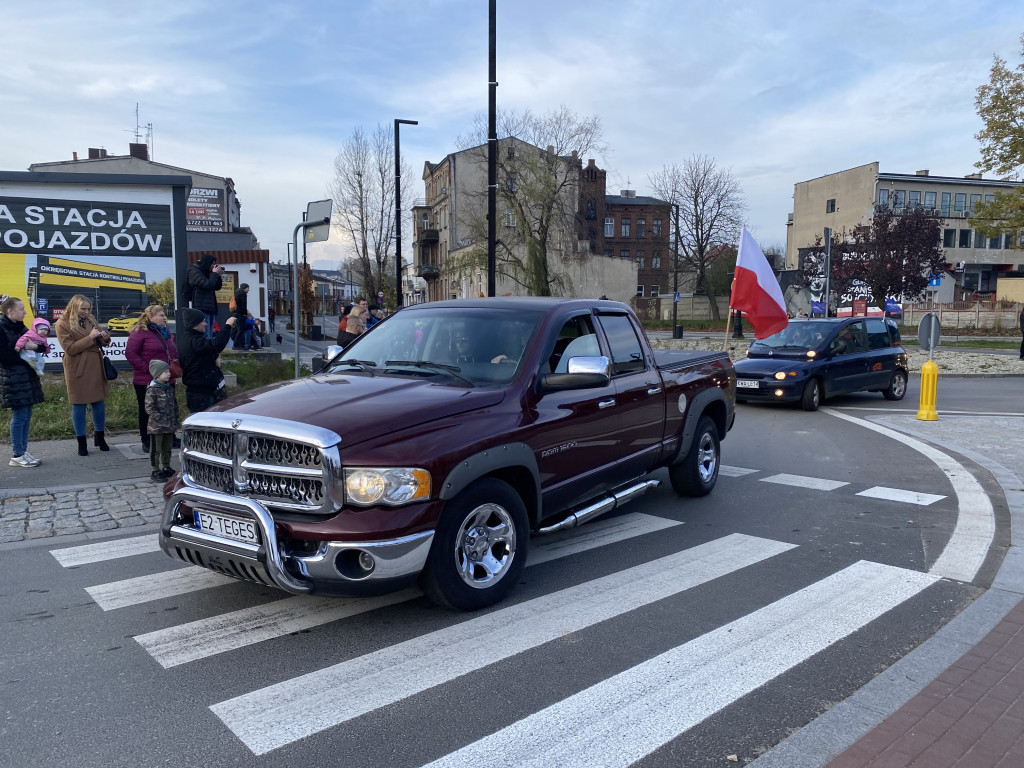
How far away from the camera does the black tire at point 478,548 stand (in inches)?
165

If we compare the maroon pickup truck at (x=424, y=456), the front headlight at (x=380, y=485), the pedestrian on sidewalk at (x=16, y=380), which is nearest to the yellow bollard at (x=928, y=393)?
the maroon pickup truck at (x=424, y=456)

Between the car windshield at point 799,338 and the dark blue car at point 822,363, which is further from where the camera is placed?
the car windshield at point 799,338

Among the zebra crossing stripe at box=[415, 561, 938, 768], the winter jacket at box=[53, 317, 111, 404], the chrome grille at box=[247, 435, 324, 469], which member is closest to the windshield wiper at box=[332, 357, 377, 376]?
the chrome grille at box=[247, 435, 324, 469]

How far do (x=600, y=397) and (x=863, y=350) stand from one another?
37.0 feet

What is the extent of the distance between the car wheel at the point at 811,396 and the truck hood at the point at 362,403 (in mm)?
10443

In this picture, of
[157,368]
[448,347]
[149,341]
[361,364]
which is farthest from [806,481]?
[149,341]

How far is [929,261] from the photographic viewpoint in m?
A: 45.9

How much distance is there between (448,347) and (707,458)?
10.8ft

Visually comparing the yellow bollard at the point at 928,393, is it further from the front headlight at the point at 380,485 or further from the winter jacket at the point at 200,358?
the front headlight at the point at 380,485

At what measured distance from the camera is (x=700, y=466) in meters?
7.27

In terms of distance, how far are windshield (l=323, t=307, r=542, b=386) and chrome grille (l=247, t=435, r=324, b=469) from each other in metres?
1.14

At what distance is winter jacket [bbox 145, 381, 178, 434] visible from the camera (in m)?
7.43

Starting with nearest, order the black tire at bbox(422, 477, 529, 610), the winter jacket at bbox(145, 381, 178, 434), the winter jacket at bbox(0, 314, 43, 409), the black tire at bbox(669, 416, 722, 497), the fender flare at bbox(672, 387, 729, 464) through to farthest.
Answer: the black tire at bbox(422, 477, 529, 610)
the fender flare at bbox(672, 387, 729, 464)
the black tire at bbox(669, 416, 722, 497)
the winter jacket at bbox(145, 381, 178, 434)
the winter jacket at bbox(0, 314, 43, 409)

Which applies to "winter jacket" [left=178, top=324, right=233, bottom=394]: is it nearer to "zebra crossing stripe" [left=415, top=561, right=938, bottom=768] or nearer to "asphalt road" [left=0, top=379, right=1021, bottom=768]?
"asphalt road" [left=0, top=379, right=1021, bottom=768]
